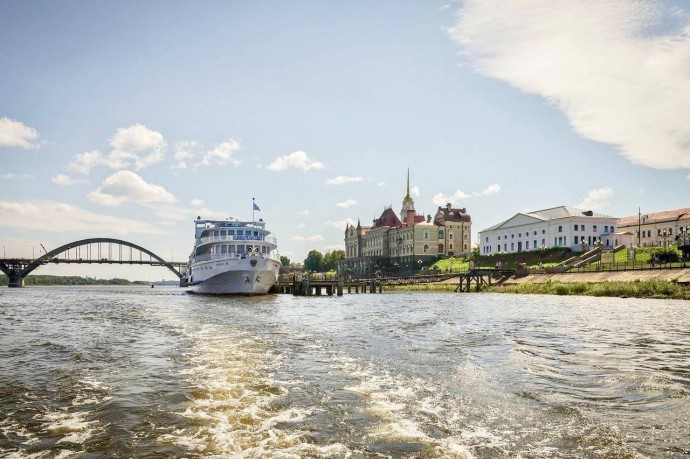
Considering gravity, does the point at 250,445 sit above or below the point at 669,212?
below

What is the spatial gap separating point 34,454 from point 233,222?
2412 inches

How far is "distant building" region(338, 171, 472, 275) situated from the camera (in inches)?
5438

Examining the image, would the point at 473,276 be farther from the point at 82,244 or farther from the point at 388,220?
the point at 82,244

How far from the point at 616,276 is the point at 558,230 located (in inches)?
1659

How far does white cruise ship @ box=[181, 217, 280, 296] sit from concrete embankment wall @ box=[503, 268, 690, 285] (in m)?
40.2

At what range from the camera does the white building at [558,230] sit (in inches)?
3979

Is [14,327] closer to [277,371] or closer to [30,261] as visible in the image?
[277,371]

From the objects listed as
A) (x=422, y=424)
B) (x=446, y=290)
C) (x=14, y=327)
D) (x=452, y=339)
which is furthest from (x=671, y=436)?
(x=446, y=290)

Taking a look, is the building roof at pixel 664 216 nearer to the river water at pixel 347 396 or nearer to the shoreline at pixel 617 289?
the shoreline at pixel 617 289

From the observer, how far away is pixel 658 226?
335 ft

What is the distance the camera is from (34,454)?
7.11 m

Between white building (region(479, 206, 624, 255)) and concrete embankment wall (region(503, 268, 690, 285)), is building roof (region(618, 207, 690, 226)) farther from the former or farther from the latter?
concrete embankment wall (region(503, 268, 690, 285))

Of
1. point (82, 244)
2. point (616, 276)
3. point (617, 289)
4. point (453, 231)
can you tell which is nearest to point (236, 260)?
point (617, 289)

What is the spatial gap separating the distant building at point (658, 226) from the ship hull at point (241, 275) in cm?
7404
